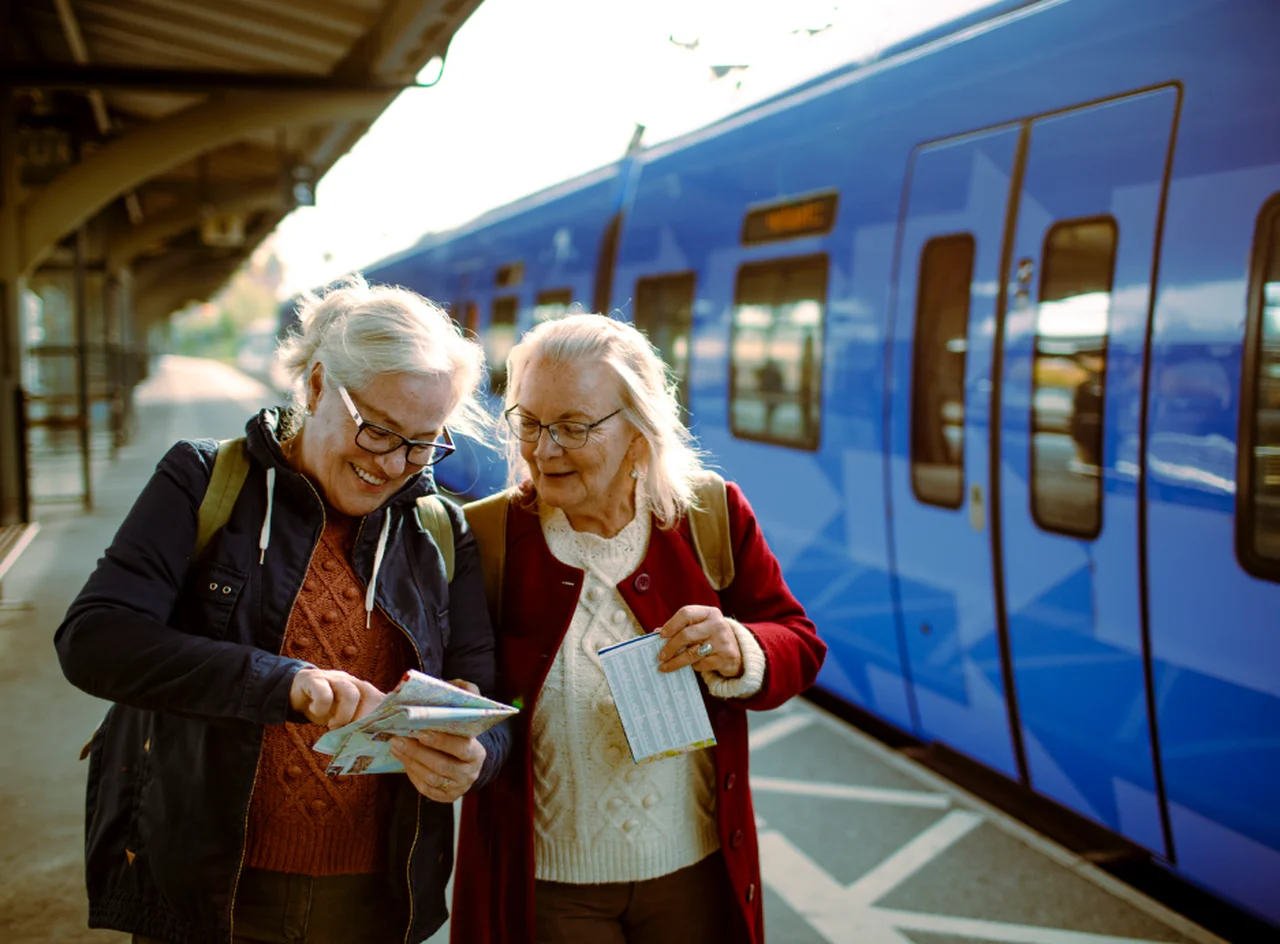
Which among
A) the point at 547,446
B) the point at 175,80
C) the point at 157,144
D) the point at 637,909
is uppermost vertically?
the point at 175,80

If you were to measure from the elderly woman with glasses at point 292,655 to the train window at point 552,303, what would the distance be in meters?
6.45

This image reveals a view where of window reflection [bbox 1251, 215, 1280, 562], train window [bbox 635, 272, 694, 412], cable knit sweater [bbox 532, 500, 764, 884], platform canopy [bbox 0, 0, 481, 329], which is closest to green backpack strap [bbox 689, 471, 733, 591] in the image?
cable knit sweater [bbox 532, 500, 764, 884]

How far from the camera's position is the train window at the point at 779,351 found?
5094 mm

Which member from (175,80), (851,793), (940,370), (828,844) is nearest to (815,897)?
(828,844)

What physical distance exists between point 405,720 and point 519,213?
28.0 feet

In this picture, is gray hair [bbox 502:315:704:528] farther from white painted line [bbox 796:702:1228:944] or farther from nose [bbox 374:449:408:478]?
white painted line [bbox 796:702:1228:944]

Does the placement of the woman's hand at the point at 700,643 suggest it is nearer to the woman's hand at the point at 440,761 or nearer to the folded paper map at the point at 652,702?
the folded paper map at the point at 652,702

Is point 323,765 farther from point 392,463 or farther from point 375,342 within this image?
point 375,342

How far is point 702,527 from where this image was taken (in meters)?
2.15

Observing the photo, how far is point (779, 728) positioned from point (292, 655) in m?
3.82

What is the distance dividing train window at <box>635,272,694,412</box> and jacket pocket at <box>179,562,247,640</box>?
471cm

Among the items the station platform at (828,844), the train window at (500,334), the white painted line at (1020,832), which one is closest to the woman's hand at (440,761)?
the station platform at (828,844)

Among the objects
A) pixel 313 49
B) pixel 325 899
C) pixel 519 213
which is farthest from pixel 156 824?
pixel 519 213

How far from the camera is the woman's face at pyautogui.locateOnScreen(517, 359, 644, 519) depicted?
2.01 metres
